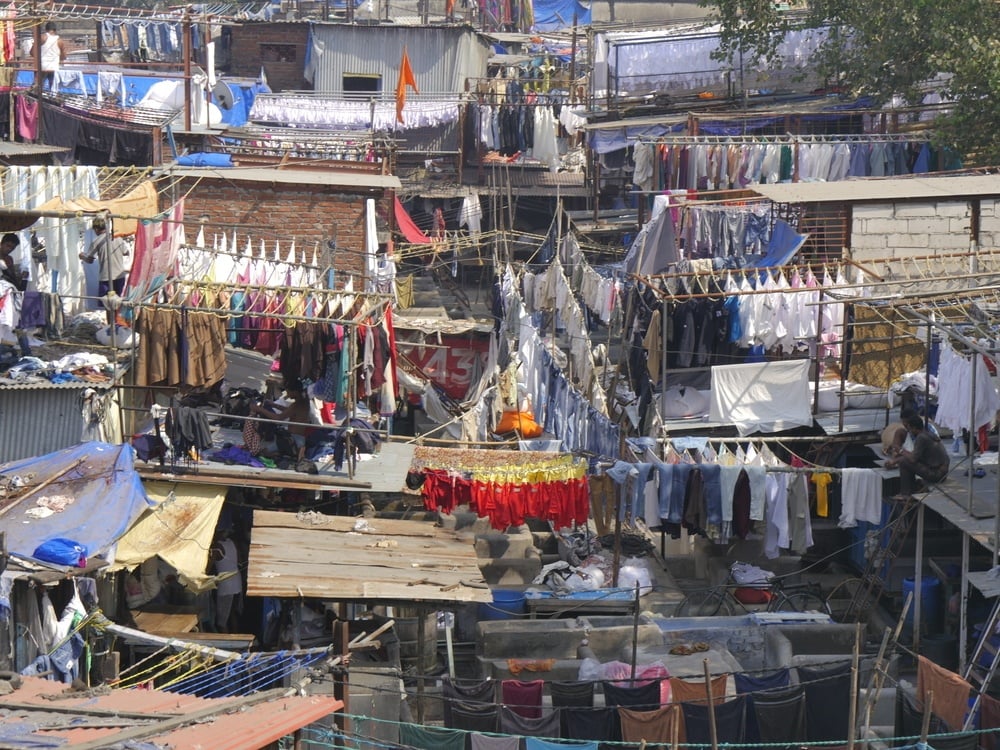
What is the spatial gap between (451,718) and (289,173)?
1119 centimetres

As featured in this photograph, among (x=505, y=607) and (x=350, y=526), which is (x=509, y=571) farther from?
(x=350, y=526)

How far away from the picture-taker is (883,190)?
75.7 feet

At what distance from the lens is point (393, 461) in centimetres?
1816

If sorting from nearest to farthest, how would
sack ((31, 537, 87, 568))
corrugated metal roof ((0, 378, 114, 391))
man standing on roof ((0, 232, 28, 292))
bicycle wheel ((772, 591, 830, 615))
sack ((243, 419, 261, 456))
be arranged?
sack ((31, 537, 87, 568)) < corrugated metal roof ((0, 378, 114, 391)) < sack ((243, 419, 261, 456)) < man standing on roof ((0, 232, 28, 292)) < bicycle wheel ((772, 591, 830, 615))

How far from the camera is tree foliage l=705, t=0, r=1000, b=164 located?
2580 centimetres

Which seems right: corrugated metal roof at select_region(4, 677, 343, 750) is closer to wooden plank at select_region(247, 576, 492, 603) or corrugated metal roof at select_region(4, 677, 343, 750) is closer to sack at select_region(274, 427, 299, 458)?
wooden plank at select_region(247, 576, 492, 603)

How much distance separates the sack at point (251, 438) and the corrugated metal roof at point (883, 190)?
8.65 metres

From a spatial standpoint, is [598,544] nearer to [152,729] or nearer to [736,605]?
[736,605]

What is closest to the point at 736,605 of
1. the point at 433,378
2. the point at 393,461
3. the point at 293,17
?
the point at 393,461

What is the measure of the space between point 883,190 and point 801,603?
689cm

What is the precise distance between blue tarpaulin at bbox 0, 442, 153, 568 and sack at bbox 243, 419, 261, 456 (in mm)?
1700

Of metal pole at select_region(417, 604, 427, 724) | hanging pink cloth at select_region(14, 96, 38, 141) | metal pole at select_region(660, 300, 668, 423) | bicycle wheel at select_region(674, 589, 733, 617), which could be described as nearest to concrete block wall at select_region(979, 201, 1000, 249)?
metal pole at select_region(660, 300, 668, 423)

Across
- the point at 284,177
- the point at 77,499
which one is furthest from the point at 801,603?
the point at 284,177

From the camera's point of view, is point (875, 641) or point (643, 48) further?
point (643, 48)
